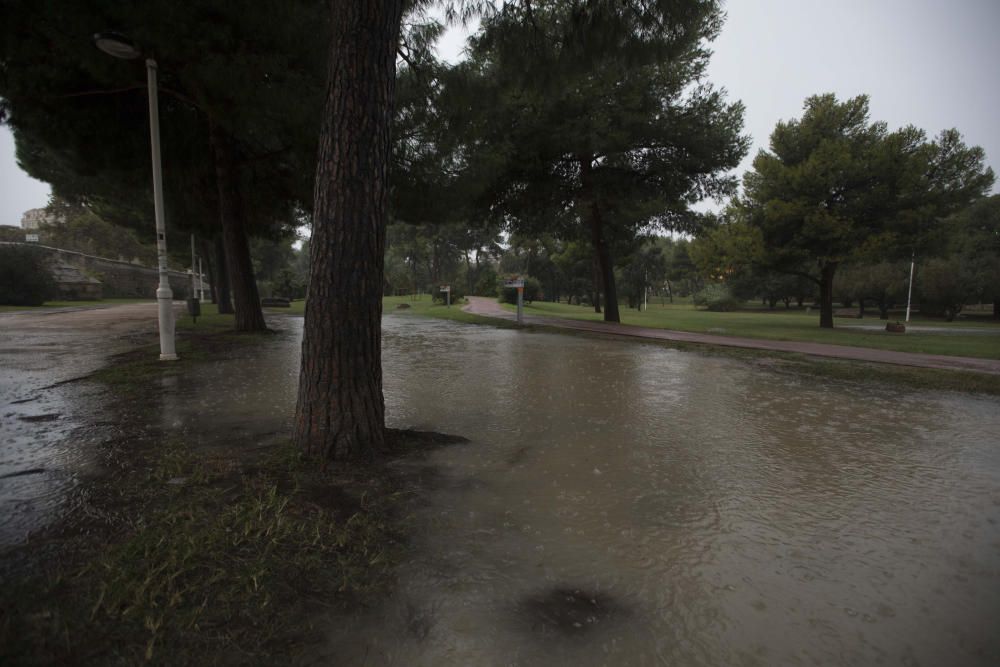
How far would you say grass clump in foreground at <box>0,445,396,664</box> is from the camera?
66.2 inches

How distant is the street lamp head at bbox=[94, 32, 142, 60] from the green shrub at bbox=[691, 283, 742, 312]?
53.0 meters

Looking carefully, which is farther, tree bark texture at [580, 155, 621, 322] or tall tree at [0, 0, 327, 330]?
tree bark texture at [580, 155, 621, 322]

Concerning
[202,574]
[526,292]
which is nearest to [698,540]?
[202,574]

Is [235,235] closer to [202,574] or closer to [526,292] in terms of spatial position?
[202,574]

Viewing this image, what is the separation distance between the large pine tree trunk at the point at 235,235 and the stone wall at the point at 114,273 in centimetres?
2188

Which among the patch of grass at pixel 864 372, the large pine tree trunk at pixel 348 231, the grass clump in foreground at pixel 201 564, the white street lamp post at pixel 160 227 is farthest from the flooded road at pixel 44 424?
the patch of grass at pixel 864 372

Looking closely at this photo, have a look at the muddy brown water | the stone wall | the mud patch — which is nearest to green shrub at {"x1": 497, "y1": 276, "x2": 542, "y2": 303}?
the stone wall

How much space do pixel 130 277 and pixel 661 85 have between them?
3921cm

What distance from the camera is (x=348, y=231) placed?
11.2 feet

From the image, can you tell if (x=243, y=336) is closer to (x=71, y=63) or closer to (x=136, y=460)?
(x=71, y=63)

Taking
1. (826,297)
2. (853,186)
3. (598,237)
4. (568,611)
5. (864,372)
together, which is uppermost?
(853,186)

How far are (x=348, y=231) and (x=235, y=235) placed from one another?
10.2 m

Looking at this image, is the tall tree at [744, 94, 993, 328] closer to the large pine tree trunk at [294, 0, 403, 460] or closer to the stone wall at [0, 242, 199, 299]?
the large pine tree trunk at [294, 0, 403, 460]

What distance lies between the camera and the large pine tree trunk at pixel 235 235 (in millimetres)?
11133
